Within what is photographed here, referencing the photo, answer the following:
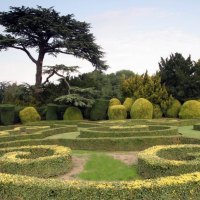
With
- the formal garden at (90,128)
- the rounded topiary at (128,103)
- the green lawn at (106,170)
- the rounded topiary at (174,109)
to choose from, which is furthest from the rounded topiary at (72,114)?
the green lawn at (106,170)

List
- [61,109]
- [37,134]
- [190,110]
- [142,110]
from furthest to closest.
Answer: [61,109] < [142,110] < [190,110] < [37,134]

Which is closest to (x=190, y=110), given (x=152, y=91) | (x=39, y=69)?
(x=152, y=91)

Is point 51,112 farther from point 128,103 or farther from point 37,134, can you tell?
point 37,134

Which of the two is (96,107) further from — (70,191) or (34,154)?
(70,191)

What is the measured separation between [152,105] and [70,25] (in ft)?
43.0

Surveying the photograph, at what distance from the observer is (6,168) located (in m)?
13.3

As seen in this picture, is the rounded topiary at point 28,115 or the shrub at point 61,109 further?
the shrub at point 61,109

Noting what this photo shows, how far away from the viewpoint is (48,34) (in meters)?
41.8

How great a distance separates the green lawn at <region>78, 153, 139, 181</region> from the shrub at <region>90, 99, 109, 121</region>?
2244cm

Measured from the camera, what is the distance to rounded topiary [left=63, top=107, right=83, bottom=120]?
38.1 m

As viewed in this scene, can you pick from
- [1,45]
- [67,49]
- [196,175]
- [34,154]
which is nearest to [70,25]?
[67,49]

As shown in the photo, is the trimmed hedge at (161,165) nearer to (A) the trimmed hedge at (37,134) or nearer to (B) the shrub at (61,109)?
(A) the trimmed hedge at (37,134)

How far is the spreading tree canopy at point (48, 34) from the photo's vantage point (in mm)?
40031

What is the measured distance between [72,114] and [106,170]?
24582mm
